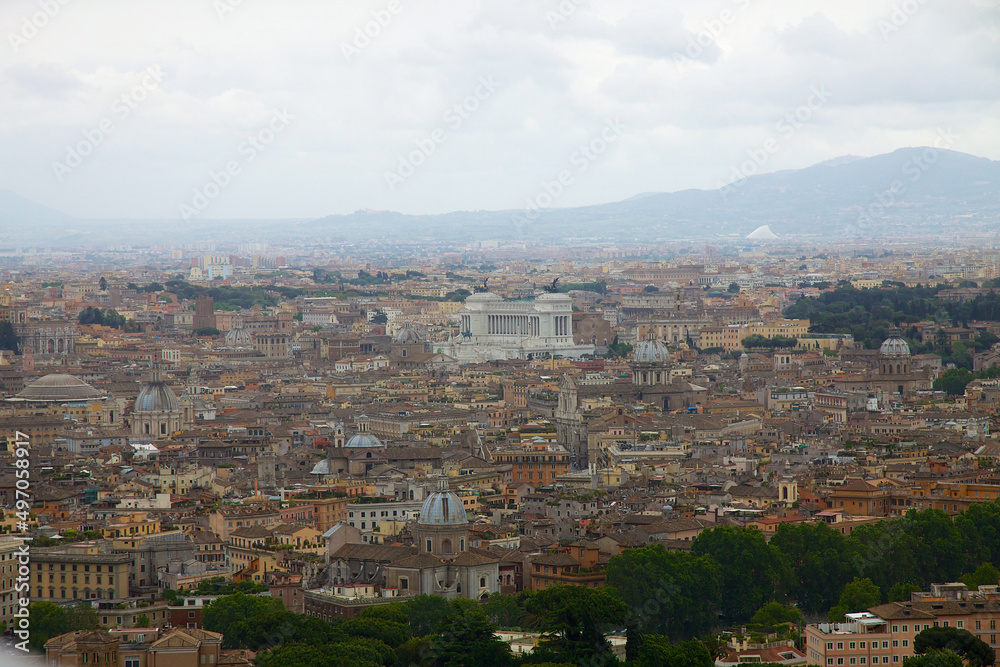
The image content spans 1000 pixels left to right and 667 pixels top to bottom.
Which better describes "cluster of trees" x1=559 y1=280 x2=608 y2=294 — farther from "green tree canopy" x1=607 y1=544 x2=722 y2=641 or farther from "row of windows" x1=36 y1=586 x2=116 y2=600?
"row of windows" x1=36 y1=586 x2=116 y2=600

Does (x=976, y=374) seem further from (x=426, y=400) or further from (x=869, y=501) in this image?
(x=869, y=501)

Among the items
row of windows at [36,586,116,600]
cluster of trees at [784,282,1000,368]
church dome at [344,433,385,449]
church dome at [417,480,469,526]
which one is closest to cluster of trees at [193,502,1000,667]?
church dome at [417,480,469,526]

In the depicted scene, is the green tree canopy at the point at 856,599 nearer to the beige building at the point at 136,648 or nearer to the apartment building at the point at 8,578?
the beige building at the point at 136,648

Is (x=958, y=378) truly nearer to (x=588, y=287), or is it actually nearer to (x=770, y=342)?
(x=770, y=342)

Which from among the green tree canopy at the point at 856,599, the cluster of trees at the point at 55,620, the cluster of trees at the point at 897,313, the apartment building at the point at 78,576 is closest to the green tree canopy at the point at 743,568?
the green tree canopy at the point at 856,599

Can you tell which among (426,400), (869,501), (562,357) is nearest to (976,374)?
(426,400)

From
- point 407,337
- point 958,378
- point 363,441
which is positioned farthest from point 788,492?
point 407,337
